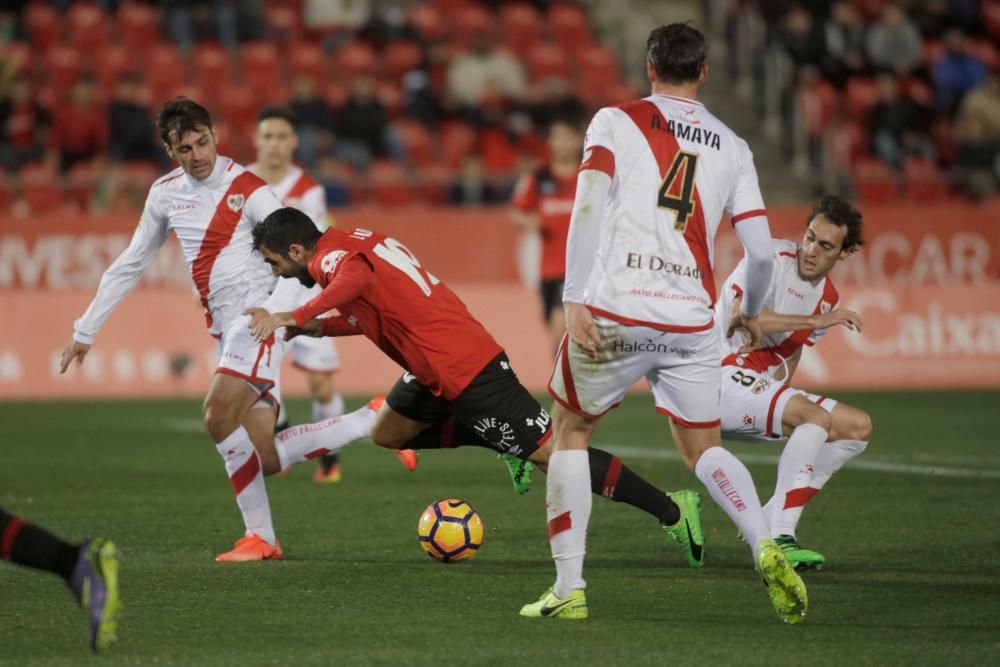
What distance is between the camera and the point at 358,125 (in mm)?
19672

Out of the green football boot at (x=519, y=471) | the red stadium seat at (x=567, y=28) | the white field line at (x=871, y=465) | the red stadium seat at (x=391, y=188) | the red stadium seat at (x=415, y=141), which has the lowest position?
the white field line at (x=871, y=465)

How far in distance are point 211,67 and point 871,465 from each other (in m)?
11.4

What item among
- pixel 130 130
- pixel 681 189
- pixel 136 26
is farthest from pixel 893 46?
pixel 681 189

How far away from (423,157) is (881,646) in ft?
49.2

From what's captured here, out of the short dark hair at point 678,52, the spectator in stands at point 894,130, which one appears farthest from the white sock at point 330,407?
the spectator in stands at point 894,130

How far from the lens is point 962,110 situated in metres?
22.5

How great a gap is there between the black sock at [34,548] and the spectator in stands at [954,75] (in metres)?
19.5

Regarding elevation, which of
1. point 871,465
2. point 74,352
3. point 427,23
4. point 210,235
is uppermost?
point 427,23

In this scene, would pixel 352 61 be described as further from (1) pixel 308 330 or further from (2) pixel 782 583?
(2) pixel 782 583

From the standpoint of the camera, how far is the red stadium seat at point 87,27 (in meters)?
20.3

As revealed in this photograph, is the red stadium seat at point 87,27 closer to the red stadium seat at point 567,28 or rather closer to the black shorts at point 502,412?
the red stadium seat at point 567,28

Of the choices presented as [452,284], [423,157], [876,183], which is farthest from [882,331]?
[423,157]

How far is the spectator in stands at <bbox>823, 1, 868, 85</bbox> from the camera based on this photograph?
2319 centimetres

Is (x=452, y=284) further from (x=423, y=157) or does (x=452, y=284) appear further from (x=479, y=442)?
(x=479, y=442)
